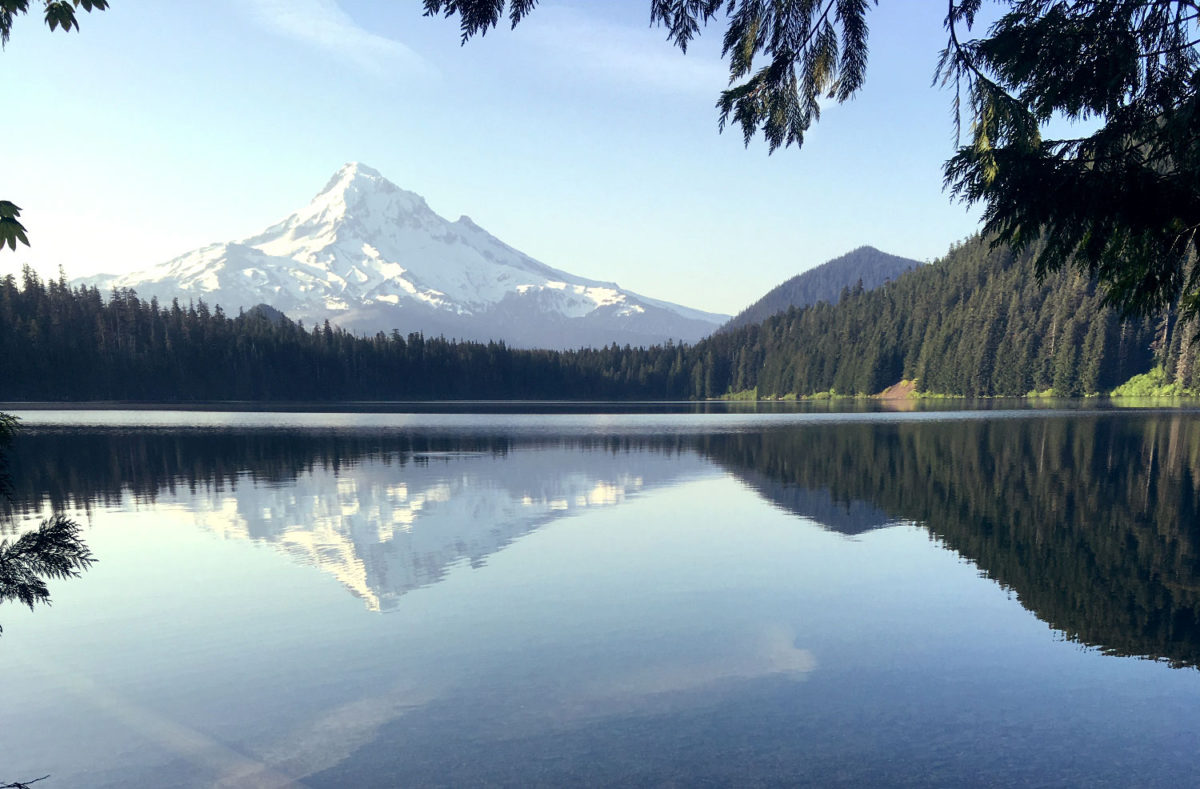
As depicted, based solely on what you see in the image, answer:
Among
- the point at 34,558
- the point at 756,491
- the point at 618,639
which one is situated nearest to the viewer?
the point at 34,558

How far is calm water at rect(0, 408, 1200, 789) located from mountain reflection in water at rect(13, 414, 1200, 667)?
0.21 m

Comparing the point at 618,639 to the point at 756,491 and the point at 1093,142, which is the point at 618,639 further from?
the point at 756,491

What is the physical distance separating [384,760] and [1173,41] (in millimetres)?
12101

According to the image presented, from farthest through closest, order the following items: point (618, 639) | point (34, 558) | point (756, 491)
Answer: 1. point (756, 491)
2. point (618, 639)
3. point (34, 558)

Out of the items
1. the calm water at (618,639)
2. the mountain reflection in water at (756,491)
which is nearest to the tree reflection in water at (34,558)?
the calm water at (618,639)

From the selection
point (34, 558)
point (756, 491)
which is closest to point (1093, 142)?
point (34, 558)

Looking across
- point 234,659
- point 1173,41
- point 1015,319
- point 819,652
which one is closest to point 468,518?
point 234,659

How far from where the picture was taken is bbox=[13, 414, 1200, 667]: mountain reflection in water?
1944 centimetres

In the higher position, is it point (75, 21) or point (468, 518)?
point (75, 21)

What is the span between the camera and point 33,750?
10828mm

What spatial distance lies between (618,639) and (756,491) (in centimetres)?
2220

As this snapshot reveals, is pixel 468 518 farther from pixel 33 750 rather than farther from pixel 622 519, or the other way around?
pixel 33 750

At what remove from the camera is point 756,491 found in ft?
120

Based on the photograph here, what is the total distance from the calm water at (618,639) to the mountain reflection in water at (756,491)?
206 millimetres
